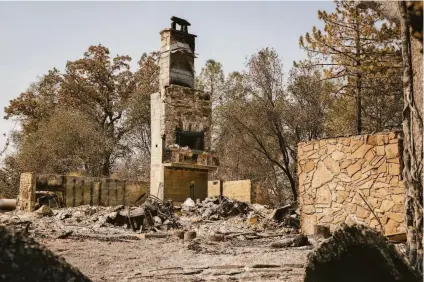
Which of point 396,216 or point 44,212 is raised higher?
point 396,216

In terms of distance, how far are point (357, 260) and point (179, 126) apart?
16441 mm

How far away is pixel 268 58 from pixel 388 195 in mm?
14276

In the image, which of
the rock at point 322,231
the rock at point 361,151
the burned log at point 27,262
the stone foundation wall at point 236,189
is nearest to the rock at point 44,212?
the stone foundation wall at point 236,189

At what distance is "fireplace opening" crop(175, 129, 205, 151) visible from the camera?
734 inches

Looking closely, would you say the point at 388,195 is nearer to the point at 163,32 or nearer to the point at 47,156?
the point at 163,32

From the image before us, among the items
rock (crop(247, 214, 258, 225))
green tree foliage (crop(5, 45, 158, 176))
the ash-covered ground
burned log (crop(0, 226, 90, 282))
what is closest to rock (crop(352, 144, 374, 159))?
the ash-covered ground

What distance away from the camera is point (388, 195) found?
814 centimetres

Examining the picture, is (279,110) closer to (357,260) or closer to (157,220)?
(157,220)

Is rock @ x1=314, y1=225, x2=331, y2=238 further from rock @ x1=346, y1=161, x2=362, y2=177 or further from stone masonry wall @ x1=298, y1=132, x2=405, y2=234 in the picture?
rock @ x1=346, y1=161, x2=362, y2=177

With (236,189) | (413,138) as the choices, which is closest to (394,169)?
(413,138)

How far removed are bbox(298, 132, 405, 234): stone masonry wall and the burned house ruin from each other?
29.3 feet

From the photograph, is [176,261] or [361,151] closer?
[176,261]

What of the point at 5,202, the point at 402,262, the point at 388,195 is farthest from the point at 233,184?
the point at 402,262

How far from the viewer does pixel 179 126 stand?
61.1 ft
